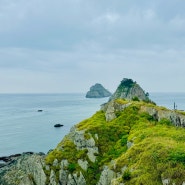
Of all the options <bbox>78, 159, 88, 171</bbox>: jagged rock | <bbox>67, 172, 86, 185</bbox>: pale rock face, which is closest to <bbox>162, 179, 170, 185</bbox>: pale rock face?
<bbox>67, 172, 86, 185</bbox>: pale rock face

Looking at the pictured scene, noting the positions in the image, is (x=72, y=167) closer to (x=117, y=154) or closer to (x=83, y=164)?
(x=83, y=164)

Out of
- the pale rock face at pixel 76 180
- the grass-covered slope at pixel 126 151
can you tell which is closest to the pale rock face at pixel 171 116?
the grass-covered slope at pixel 126 151

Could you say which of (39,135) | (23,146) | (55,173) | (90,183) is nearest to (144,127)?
(90,183)

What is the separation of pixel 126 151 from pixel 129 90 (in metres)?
123

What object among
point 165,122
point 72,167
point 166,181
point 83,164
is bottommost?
point 72,167

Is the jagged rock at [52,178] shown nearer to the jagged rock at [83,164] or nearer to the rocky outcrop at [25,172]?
the rocky outcrop at [25,172]

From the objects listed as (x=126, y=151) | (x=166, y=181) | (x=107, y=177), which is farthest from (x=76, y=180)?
(x=166, y=181)

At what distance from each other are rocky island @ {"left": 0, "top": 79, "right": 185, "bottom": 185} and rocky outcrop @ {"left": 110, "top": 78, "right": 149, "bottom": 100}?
96.0 m

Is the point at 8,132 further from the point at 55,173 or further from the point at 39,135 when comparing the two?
the point at 55,173

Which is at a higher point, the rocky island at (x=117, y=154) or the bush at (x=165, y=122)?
the bush at (x=165, y=122)

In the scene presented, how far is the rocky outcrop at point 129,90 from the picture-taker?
505 ft

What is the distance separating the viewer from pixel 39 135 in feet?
385

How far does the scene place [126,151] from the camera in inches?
1580

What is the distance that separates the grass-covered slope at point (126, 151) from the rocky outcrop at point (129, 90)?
9575cm
